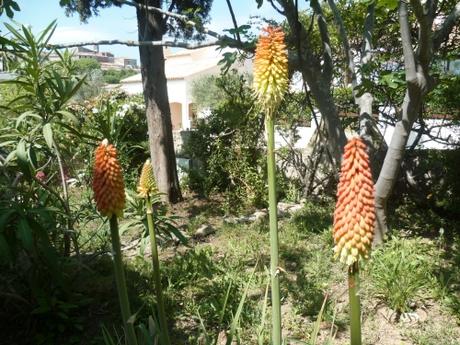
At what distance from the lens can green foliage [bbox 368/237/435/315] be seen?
150 inches

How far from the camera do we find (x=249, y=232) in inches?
233

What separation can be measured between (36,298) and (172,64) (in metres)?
31.7

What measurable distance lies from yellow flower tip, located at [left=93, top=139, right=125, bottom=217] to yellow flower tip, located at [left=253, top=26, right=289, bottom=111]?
1.77 feet

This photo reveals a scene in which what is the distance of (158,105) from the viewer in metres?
7.69

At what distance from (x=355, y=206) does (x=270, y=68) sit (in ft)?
2.04

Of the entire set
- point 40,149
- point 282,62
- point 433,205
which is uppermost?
point 282,62

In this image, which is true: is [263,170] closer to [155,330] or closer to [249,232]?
[249,232]

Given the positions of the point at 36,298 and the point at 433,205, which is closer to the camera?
the point at 36,298

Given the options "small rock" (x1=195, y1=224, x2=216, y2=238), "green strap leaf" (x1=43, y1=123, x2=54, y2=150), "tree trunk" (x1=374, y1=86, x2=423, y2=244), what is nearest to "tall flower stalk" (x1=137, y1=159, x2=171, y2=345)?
"green strap leaf" (x1=43, y1=123, x2=54, y2=150)

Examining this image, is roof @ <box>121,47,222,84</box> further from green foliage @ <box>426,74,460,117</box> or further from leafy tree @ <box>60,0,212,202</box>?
green foliage @ <box>426,74,460,117</box>

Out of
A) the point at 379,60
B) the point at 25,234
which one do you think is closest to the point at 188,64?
the point at 379,60

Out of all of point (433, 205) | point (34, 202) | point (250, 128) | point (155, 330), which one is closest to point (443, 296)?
point (433, 205)

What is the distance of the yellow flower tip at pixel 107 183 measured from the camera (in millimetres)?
1313

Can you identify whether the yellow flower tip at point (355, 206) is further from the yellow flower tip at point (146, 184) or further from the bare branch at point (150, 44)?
the bare branch at point (150, 44)
